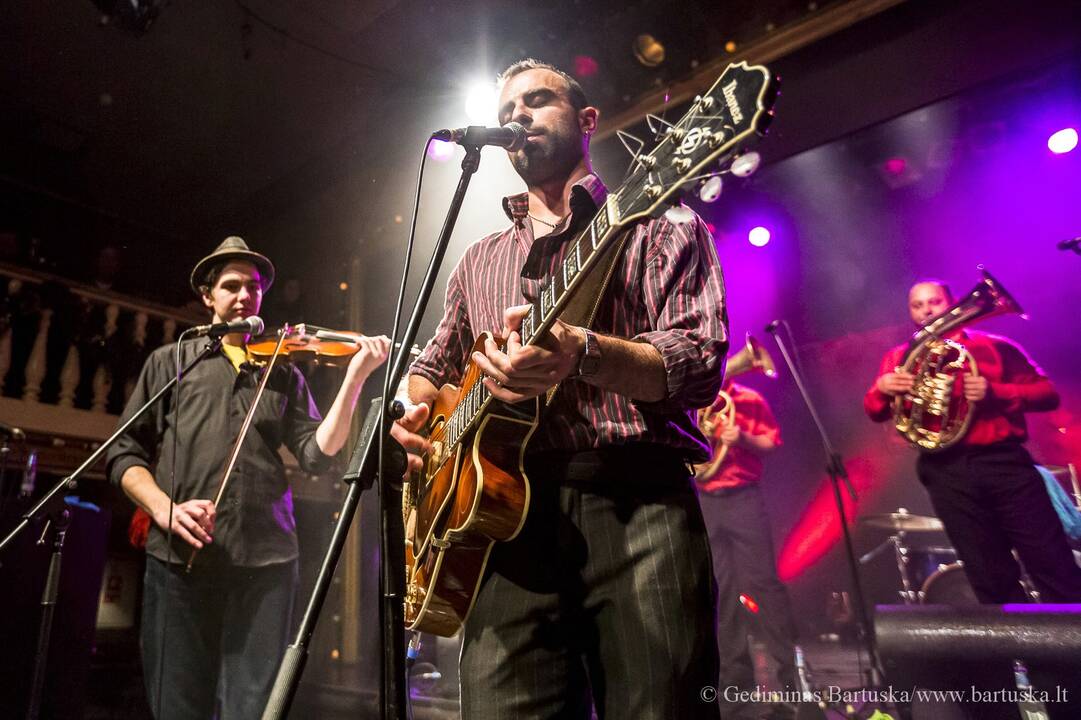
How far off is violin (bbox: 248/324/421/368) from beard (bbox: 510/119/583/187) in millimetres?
1936

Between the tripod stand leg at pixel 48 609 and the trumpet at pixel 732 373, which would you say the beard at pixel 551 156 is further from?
the trumpet at pixel 732 373

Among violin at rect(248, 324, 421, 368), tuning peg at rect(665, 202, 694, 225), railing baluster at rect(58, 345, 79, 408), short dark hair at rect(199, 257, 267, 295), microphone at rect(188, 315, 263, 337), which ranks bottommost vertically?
tuning peg at rect(665, 202, 694, 225)

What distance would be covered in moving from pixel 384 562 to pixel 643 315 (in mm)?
865

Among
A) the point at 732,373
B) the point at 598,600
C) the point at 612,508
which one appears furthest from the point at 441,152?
the point at 598,600

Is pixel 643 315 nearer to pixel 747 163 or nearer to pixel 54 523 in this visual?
pixel 54 523

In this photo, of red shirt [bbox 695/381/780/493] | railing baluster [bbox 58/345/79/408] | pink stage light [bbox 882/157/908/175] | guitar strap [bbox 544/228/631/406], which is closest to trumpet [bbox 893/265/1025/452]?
red shirt [bbox 695/381/780/493]

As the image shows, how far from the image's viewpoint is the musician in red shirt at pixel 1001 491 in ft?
14.5

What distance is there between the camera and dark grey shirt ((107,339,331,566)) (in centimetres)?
308

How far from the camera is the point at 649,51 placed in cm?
581

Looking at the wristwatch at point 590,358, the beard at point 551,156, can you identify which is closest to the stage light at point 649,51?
the beard at point 551,156

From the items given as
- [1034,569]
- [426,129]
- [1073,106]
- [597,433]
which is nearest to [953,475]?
[1034,569]

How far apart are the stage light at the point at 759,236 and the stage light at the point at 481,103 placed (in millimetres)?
3458

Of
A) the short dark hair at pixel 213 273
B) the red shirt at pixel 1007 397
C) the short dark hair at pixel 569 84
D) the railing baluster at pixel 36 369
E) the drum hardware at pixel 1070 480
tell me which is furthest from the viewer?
the railing baluster at pixel 36 369

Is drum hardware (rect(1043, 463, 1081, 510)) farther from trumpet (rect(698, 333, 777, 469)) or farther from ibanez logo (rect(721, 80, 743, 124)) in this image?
ibanez logo (rect(721, 80, 743, 124))
